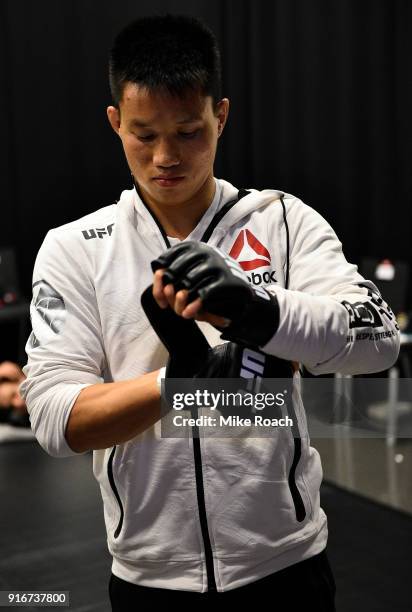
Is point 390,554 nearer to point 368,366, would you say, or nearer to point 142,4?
point 368,366

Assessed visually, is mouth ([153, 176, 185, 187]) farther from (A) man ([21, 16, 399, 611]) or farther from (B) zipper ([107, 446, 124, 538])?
(B) zipper ([107, 446, 124, 538])

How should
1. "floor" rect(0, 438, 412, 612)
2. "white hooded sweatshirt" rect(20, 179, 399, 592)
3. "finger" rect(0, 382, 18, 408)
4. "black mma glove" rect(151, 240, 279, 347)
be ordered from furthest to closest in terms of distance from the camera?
"floor" rect(0, 438, 412, 612) < "finger" rect(0, 382, 18, 408) < "white hooded sweatshirt" rect(20, 179, 399, 592) < "black mma glove" rect(151, 240, 279, 347)

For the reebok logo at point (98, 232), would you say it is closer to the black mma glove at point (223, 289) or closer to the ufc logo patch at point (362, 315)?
the black mma glove at point (223, 289)

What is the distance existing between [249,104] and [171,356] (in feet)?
12.3

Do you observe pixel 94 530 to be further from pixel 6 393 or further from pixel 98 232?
pixel 98 232

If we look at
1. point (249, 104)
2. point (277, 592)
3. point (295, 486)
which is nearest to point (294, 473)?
point (295, 486)

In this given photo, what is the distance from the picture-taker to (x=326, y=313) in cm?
96

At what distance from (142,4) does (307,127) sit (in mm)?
1075

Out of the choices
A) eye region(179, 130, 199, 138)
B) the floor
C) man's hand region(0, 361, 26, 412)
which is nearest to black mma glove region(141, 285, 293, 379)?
eye region(179, 130, 199, 138)

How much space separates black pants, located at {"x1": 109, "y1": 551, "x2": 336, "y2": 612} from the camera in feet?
3.76

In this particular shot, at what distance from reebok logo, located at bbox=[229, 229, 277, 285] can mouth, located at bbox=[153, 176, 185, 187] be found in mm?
130

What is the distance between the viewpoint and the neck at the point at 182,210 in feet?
3.87

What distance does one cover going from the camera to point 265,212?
1172mm

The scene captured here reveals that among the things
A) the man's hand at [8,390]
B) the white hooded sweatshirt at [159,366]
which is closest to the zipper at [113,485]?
the white hooded sweatshirt at [159,366]
